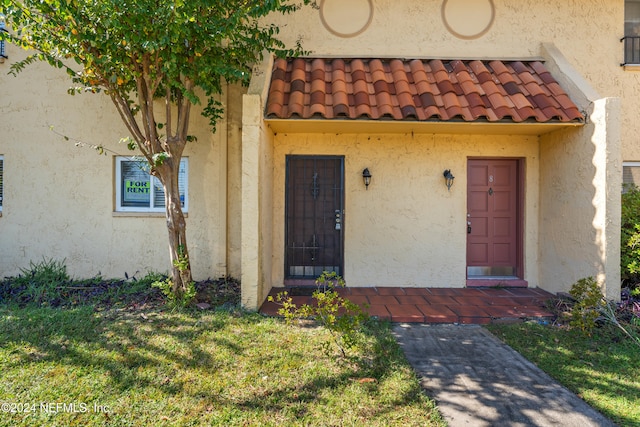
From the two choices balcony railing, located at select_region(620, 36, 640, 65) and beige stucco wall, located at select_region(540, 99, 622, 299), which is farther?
balcony railing, located at select_region(620, 36, 640, 65)

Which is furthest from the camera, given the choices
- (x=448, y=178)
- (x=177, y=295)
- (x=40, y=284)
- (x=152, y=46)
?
(x=448, y=178)

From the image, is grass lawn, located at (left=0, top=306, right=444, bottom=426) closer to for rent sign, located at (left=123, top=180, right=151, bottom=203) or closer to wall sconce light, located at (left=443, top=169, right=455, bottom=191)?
for rent sign, located at (left=123, top=180, right=151, bottom=203)

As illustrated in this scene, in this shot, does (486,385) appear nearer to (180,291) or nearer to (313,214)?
(313,214)

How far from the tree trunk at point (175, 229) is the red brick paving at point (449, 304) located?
1.31 m

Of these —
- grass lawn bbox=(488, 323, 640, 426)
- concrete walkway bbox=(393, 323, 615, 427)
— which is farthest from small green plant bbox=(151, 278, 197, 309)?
grass lawn bbox=(488, 323, 640, 426)

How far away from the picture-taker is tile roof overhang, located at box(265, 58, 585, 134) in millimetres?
5035

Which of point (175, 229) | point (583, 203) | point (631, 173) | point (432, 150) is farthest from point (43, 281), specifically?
point (631, 173)

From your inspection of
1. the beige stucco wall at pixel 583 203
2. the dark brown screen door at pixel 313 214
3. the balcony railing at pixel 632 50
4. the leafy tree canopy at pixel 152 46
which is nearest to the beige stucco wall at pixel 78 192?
the leafy tree canopy at pixel 152 46

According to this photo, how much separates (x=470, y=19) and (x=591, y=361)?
620 centimetres

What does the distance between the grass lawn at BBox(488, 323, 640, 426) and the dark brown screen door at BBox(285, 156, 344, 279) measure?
3030 millimetres

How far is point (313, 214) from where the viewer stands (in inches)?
250

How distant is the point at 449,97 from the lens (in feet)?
17.4

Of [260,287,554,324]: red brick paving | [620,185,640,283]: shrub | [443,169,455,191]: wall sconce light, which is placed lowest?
[260,287,554,324]: red brick paving

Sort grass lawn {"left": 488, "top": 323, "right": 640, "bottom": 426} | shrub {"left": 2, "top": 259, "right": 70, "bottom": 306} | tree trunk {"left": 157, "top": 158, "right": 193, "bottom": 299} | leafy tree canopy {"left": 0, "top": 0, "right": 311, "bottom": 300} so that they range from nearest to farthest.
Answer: grass lawn {"left": 488, "top": 323, "right": 640, "bottom": 426}
leafy tree canopy {"left": 0, "top": 0, "right": 311, "bottom": 300}
tree trunk {"left": 157, "top": 158, "right": 193, "bottom": 299}
shrub {"left": 2, "top": 259, "right": 70, "bottom": 306}
